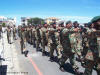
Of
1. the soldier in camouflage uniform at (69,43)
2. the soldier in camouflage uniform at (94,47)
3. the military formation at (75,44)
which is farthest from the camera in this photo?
the soldier in camouflage uniform at (69,43)

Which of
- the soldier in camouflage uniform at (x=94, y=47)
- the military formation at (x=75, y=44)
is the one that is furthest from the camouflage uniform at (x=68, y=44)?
the soldier in camouflage uniform at (x=94, y=47)

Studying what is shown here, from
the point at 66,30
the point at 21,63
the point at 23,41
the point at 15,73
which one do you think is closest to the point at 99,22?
the point at 66,30

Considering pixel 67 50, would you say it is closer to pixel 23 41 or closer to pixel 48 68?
pixel 48 68

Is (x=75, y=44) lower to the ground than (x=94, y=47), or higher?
lower

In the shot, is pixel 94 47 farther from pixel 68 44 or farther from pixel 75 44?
pixel 68 44

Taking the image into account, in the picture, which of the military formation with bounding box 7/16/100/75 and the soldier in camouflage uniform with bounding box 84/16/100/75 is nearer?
the soldier in camouflage uniform with bounding box 84/16/100/75

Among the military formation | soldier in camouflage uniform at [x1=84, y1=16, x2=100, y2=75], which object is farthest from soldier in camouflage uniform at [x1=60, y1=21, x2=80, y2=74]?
soldier in camouflage uniform at [x1=84, y1=16, x2=100, y2=75]

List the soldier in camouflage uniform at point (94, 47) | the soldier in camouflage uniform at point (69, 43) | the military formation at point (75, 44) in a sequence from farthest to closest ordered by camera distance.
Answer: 1. the soldier in camouflage uniform at point (69, 43)
2. the military formation at point (75, 44)
3. the soldier in camouflage uniform at point (94, 47)

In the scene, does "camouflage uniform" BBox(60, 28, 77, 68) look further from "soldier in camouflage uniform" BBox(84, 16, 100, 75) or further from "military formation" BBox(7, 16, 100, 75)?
"soldier in camouflage uniform" BBox(84, 16, 100, 75)

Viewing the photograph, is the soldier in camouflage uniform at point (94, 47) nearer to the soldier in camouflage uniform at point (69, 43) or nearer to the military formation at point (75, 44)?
the military formation at point (75, 44)

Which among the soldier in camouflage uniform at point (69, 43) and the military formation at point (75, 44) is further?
the soldier in camouflage uniform at point (69, 43)

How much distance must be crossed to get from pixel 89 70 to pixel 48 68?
10.8 ft

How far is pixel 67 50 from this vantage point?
6.45m

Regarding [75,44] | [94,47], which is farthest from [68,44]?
[94,47]
